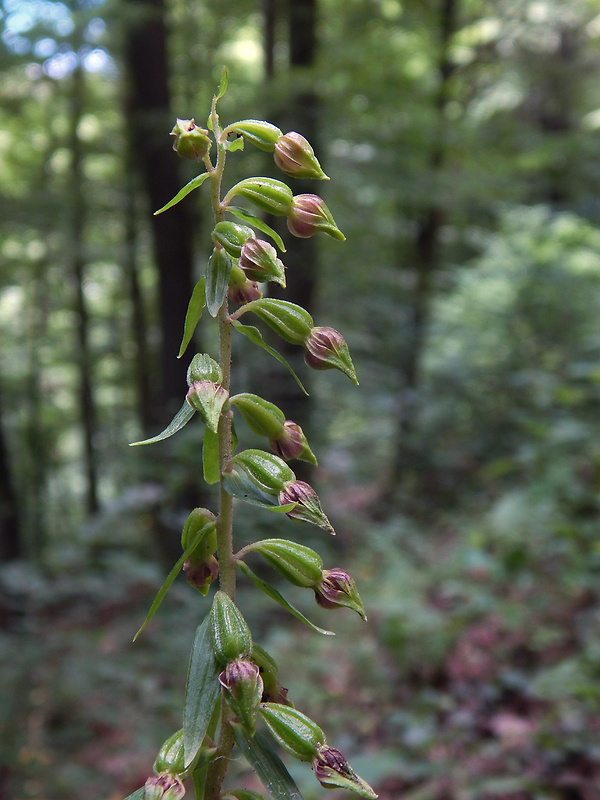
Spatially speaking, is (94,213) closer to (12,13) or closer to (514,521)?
(12,13)

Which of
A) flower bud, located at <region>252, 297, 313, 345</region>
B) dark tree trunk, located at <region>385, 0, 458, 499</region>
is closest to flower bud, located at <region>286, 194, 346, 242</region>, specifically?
flower bud, located at <region>252, 297, 313, 345</region>

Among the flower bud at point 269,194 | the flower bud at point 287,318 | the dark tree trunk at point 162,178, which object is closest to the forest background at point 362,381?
the dark tree trunk at point 162,178

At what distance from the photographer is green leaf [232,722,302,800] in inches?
29.8

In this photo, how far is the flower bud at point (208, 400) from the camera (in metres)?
0.76

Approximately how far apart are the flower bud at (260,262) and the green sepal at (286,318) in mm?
65

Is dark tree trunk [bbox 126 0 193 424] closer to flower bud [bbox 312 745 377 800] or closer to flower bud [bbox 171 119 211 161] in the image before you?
flower bud [bbox 171 119 211 161]

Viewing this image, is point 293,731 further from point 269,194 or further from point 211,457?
point 269,194

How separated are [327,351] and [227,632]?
0.37 m

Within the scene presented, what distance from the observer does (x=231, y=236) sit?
83 centimetres

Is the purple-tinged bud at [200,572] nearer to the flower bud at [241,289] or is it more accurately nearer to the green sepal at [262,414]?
the green sepal at [262,414]

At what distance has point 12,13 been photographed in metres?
4.59

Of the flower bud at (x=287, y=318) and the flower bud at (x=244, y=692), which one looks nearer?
the flower bud at (x=244, y=692)

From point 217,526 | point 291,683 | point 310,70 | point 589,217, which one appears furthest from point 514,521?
point 589,217

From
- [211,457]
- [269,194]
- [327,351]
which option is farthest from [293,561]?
[269,194]
